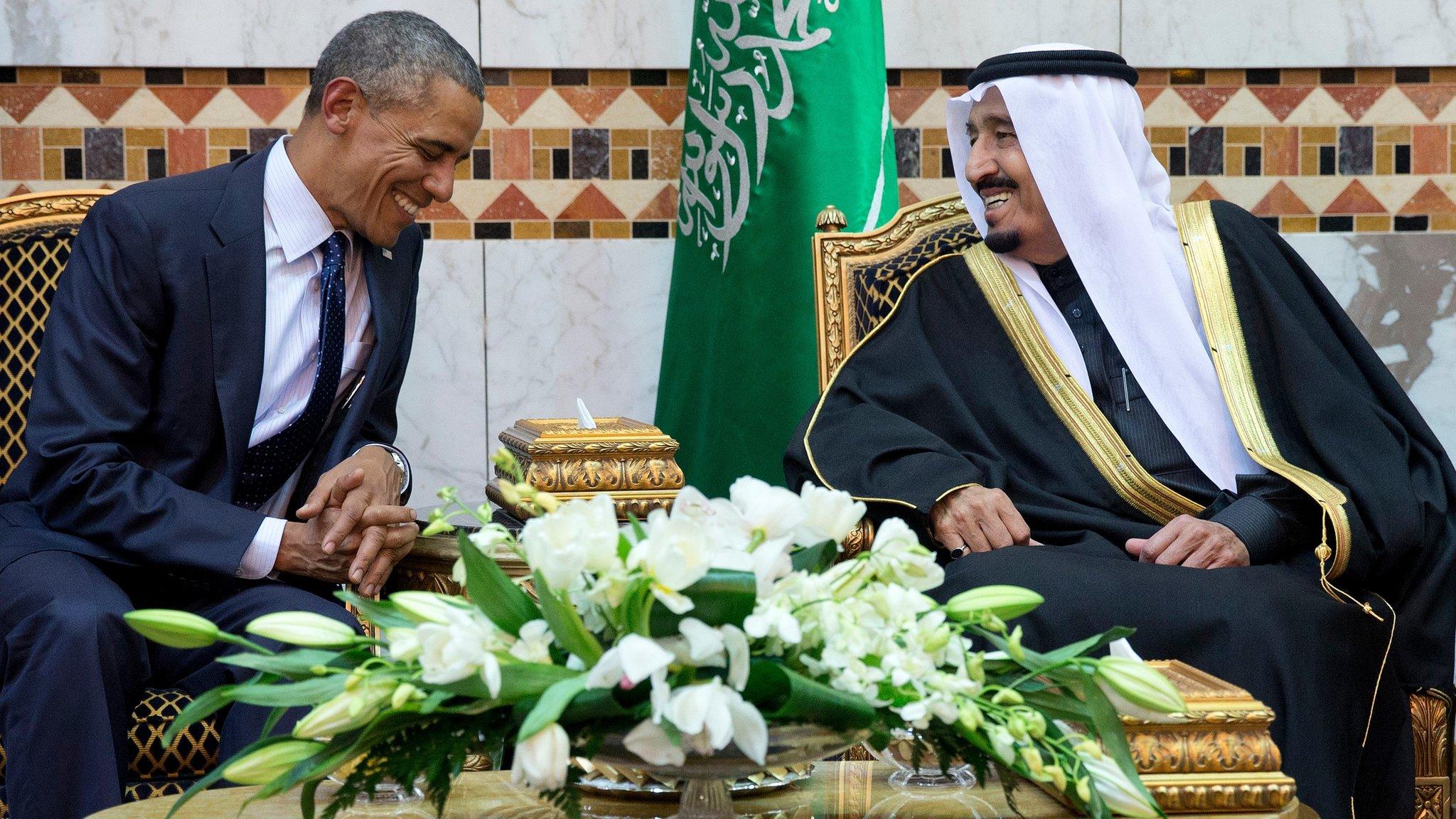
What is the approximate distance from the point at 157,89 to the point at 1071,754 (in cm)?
357

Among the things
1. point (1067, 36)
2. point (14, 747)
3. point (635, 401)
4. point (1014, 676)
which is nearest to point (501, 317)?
point (635, 401)

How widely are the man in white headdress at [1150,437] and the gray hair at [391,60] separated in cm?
107

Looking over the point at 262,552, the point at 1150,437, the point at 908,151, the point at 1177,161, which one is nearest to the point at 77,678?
the point at 262,552

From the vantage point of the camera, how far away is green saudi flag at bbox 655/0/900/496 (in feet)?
12.9

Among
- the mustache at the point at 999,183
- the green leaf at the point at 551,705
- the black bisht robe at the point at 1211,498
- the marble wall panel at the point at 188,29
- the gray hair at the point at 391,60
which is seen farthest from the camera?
the marble wall panel at the point at 188,29

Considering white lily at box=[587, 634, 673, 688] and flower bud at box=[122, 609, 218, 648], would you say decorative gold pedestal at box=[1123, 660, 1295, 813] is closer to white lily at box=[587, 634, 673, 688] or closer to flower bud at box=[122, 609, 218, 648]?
white lily at box=[587, 634, 673, 688]

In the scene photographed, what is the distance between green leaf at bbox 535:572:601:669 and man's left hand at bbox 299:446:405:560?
1377mm

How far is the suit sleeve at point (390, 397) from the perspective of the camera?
124 inches

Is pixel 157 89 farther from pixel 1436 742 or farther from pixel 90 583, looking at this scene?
pixel 1436 742

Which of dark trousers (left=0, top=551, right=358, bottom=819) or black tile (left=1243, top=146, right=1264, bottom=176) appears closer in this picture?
dark trousers (left=0, top=551, right=358, bottom=819)

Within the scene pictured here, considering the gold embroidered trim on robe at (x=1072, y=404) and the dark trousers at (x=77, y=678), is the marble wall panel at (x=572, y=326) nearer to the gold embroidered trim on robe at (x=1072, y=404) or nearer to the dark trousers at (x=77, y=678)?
the gold embroidered trim on robe at (x=1072, y=404)

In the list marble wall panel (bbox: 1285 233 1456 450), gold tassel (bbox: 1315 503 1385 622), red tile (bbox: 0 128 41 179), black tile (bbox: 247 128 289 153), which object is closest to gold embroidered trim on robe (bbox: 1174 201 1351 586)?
gold tassel (bbox: 1315 503 1385 622)

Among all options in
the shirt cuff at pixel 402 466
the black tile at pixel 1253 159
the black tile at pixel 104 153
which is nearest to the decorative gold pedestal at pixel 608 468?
the shirt cuff at pixel 402 466

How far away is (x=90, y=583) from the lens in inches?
103
